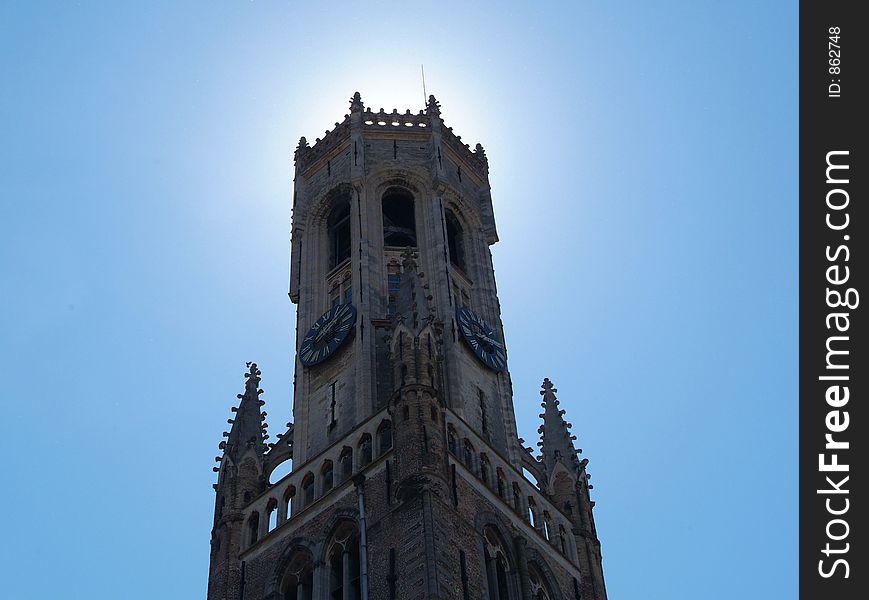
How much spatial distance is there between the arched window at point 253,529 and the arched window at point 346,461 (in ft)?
11.9

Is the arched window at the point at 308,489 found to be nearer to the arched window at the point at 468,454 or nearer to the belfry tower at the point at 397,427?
the belfry tower at the point at 397,427

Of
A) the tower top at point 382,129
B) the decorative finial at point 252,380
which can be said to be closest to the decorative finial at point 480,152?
Answer: the tower top at point 382,129

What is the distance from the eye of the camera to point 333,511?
4303 cm

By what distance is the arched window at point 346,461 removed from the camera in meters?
44.7

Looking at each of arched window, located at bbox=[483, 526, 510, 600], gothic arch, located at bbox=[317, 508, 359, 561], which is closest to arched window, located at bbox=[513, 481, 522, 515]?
arched window, located at bbox=[483, 526, 510, 600]

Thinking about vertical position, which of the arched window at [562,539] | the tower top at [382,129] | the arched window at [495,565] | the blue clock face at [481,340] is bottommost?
the arched window at [495,565]

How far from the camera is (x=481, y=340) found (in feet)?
172

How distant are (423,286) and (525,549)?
437 inches

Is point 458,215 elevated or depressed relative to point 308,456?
elevated

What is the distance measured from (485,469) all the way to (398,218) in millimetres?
18206

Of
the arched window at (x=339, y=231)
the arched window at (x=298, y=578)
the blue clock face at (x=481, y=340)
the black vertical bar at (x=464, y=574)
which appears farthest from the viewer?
the arched window at (x=339, y=231)

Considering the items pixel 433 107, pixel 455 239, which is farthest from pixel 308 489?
pixel 433 107
